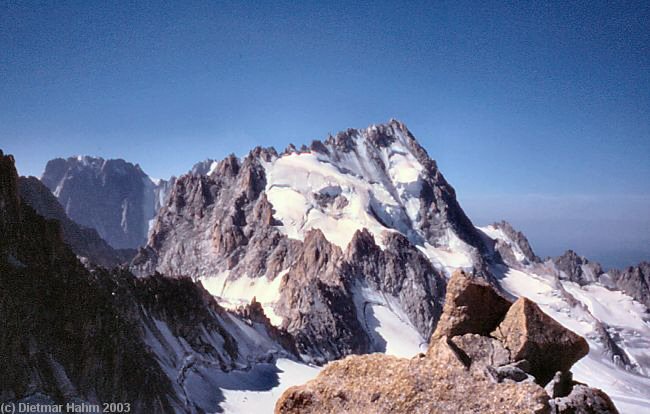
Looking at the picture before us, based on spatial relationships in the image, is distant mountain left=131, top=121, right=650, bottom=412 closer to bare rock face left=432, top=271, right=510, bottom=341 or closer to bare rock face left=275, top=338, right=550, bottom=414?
bare rock face left=432, top=271, right=510, bottom=341

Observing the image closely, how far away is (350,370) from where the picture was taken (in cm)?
962

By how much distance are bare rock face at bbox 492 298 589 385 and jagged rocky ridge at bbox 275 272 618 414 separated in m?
0.02

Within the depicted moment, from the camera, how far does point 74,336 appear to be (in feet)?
80.3

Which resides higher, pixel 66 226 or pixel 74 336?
pixel 66 226

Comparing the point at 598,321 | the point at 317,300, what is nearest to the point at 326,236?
the point at 317,300

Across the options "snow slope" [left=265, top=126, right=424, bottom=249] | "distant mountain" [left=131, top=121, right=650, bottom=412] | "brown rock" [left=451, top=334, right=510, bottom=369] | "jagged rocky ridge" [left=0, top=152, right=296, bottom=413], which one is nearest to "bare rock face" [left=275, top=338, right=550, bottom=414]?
"brown rock" [left=451, top=334, right=510, bottom=369]

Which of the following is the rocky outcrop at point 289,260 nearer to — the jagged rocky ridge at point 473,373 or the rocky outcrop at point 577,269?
the jagged rocky ridge at point 473,373

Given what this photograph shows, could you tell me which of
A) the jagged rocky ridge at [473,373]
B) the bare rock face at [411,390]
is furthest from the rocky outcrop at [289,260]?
the bare rock face at [411,390]

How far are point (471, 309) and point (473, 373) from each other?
2191mm

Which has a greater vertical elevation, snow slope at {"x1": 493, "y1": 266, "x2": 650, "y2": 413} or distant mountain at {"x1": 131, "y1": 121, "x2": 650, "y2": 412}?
distant mountain at {"x1": 131, "y1": 121, "x2": 650, "y2": 412}

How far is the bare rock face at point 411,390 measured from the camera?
27.5 ft

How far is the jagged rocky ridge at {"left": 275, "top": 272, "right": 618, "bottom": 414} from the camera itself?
8539mm

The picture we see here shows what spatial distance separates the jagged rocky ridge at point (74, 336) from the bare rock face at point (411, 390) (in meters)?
15.3

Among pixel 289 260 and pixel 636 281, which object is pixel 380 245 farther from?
pixel 636 281
